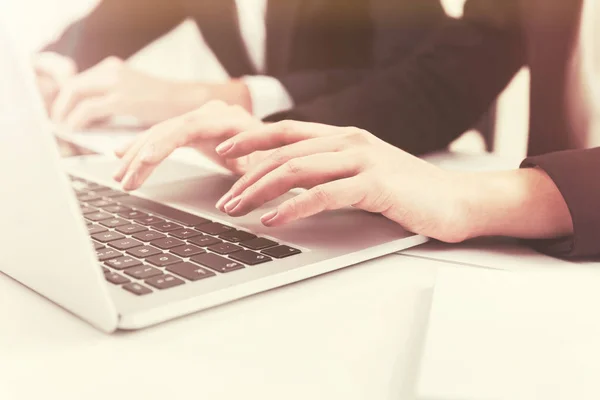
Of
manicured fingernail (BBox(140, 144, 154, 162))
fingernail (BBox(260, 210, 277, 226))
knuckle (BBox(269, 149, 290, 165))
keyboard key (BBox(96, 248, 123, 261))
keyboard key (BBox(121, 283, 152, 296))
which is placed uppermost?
knuckle (BBox(269, 149, 290, 165))

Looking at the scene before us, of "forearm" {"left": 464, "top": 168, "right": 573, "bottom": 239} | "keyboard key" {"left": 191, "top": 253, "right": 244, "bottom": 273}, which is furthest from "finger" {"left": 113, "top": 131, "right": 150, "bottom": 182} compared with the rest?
"forearm" {"left": 464, "top": 168, "right": 573, "bottom": 239}

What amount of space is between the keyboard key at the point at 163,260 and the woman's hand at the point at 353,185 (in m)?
0.08

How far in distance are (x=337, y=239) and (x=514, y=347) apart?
194 millimetres

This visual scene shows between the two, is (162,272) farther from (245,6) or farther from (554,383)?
(245,6)

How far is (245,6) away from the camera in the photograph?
1.26 metres

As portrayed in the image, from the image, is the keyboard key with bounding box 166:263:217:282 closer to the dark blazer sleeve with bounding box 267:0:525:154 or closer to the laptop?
the laptop

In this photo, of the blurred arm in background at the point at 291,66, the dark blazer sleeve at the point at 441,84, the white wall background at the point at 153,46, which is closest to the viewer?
the dark blazer sleeve at the point at 441,84

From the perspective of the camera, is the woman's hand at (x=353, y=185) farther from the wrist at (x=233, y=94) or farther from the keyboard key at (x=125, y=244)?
the wrist at (x=233, y=94)

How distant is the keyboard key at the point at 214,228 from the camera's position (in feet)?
1.54

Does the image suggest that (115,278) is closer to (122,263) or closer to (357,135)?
(122,263)

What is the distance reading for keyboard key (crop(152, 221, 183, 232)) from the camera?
47 cm

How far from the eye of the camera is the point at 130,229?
1.54ft

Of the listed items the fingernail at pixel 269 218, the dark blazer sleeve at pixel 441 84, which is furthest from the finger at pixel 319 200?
the dark blazer sleeve at pixel 441 84

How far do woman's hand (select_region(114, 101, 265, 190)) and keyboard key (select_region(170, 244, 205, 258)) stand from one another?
16 centimetres
